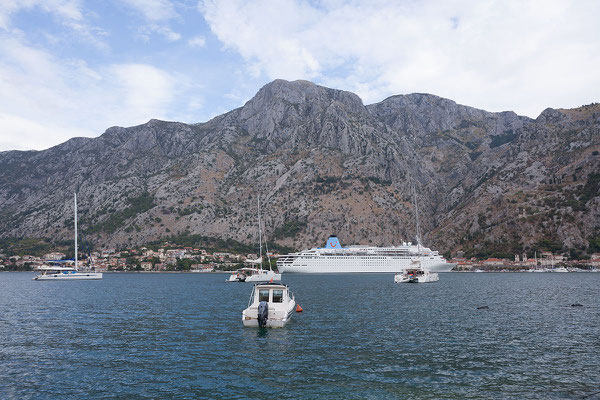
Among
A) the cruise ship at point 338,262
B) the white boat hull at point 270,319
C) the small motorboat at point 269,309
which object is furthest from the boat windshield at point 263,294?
the cruise ship at point 338,262

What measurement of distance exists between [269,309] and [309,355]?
11.4 metres

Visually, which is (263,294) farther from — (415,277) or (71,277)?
(71,277)

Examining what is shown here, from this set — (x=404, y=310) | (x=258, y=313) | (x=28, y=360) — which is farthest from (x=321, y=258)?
(x=28, y=360)

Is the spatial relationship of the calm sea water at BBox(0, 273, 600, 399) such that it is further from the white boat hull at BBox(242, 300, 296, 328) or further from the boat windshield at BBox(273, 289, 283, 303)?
the boat windshield at BBox(273, 289, 283, 303)

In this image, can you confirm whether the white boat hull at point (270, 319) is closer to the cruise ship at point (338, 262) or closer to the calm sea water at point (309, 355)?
the calm sea water at point (309, 355)

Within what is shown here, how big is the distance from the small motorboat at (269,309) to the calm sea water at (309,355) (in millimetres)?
866

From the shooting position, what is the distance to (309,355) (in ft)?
96.6

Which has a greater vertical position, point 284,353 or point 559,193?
point 559,193

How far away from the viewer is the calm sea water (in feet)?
72.7

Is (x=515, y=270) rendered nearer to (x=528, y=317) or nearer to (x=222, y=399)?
(x=528, y=317)

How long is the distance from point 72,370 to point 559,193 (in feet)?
699

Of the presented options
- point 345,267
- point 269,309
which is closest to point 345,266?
point 345,267

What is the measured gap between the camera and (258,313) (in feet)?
128

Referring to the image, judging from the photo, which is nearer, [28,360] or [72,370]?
[72,370]
